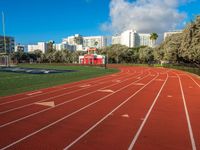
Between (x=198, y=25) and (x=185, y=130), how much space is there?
27877 mm

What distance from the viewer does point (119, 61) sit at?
340 feet

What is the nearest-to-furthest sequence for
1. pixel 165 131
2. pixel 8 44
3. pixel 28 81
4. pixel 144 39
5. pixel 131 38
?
pixel 165 131 → pixel 28 81 → pixel 8 44 → pixel 131 38 → pixel 144 39

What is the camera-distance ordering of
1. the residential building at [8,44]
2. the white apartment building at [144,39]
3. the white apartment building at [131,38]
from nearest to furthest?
the residential building at [8,44]
the white apartment building at [131,38]
the white apartment building at [144,39]

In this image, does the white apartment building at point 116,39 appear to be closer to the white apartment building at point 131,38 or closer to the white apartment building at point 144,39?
the white apartment building at point 131,38

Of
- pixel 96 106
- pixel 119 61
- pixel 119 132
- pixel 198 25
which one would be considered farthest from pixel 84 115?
pixel 119 61

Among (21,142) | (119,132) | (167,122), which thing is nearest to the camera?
(21,142)

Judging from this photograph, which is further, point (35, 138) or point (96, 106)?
point (96, 106)

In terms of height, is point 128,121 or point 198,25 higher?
point 198,25

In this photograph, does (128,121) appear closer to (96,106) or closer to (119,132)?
(119,132)

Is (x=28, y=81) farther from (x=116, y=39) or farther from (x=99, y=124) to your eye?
(x=116, y=39)

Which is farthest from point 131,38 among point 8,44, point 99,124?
point 99,124

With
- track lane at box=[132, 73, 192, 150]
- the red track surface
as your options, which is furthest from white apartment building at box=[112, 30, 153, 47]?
track lane at box=[132, 73, 192, 150]

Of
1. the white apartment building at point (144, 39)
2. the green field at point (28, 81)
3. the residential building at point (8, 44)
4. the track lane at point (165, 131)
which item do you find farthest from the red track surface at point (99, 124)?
the white apartment building at point (144, 39)

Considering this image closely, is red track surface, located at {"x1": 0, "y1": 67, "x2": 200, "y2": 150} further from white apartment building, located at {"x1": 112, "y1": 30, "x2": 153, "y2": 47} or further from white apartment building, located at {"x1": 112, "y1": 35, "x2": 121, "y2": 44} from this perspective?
white apartment building, located at {"x1": 112, "y1": 35, "x2": 121, "y2": 44}
